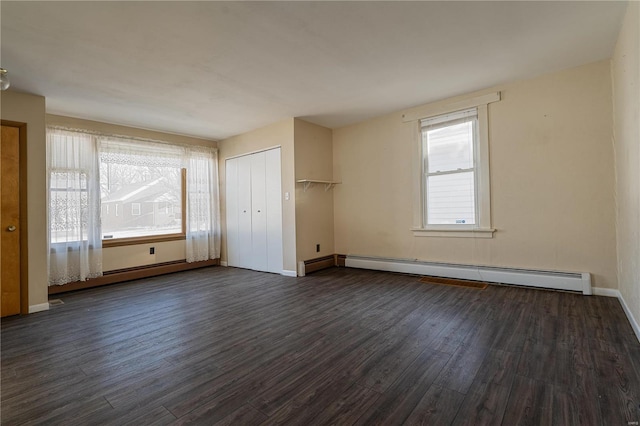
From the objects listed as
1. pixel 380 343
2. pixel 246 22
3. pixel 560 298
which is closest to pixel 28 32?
pixel 246 22

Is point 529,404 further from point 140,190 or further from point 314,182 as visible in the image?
point 140,190

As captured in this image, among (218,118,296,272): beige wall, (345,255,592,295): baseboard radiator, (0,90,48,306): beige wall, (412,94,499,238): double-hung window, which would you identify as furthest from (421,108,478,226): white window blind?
(0,90,48,306): beige wall

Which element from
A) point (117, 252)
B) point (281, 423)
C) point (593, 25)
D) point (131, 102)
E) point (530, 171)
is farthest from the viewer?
point (117, 252)

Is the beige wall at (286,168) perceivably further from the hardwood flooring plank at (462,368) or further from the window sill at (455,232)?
the hardwood flooring plank at (462,368)

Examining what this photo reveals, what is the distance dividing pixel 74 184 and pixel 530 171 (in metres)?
6.28

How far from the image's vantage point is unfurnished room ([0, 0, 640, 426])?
180cm

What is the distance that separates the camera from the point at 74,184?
4219 mm

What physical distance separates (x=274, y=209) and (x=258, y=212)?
0.44 meters

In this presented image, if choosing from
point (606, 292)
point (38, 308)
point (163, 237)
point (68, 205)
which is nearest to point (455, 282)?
point (606, 292)

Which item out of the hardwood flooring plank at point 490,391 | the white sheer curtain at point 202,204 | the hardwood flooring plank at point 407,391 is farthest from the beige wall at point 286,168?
the hardwood flooring plank at point 490,391

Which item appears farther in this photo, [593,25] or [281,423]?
[593,25]

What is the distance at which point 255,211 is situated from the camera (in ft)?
17.6

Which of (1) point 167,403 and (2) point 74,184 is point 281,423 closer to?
(1) point 167,403

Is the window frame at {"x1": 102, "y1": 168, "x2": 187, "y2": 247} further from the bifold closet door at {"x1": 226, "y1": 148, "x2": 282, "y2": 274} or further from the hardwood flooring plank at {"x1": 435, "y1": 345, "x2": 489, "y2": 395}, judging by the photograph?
the hardwood flooring plank at {"x1": 435, "y1": 345, "x2": 489, "y2": 395}
